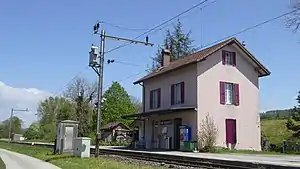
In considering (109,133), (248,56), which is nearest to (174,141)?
(248,56)

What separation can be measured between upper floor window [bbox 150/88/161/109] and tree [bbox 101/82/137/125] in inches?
1442

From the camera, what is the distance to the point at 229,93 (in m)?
34.6

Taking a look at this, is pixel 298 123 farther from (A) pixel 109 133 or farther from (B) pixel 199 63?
(A) pixel 109 133

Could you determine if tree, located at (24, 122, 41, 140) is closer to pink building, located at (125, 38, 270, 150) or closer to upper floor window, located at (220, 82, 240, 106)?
pink building, located at (125, 38, 270, 150)

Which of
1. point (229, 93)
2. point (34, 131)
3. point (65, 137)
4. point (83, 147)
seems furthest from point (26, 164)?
point (34, 131)

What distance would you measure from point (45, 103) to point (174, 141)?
6001 centimetres

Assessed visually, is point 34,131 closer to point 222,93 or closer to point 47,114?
point 47,114

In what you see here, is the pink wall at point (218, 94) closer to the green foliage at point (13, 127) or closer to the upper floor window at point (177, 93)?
the upper floor window at point (177, 93)

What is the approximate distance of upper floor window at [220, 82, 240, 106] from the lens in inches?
1332

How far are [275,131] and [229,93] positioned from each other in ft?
71.7

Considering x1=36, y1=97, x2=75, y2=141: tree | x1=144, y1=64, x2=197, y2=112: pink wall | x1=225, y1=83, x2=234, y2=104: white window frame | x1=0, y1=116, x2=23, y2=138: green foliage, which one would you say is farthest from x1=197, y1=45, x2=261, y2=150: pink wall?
x1=0, y1=116, x2=23, y2=138: green foliage

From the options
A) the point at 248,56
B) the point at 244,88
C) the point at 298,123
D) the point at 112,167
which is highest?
the point at 248,56

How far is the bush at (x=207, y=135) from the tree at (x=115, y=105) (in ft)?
147

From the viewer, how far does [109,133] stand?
211ft
